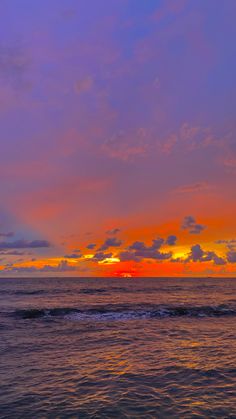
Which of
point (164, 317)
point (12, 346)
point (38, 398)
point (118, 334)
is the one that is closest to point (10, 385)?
point (38, 398)

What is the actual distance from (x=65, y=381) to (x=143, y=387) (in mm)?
3563

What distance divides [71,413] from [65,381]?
368cm

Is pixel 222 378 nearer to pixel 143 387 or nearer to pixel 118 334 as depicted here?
pixel 143 387

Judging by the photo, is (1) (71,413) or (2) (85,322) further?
(2) (85,322)

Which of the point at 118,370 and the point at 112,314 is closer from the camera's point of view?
the point at 118,370

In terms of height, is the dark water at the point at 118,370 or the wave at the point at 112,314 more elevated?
the dark water at the point at 118,370

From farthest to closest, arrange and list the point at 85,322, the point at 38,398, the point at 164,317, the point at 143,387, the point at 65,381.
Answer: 1. the point at 164,317
2. the point at 85,322
3. the point at 65,381
4. the point at 143,387
5. the point at 38,398

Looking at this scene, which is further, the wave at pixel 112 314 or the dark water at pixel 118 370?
the wave at pixel 112 314

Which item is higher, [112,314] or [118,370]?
[118,370]

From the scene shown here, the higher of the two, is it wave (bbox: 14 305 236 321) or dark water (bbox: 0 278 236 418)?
dark water (bbox: 0 278 236 418)

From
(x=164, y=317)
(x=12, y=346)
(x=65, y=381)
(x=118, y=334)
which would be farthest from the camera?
(x=164, y=317)

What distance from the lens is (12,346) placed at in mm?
22359

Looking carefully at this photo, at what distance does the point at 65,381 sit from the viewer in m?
14.8

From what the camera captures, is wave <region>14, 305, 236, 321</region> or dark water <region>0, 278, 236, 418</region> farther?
wave <region>14, 305, 236, 321</region>
